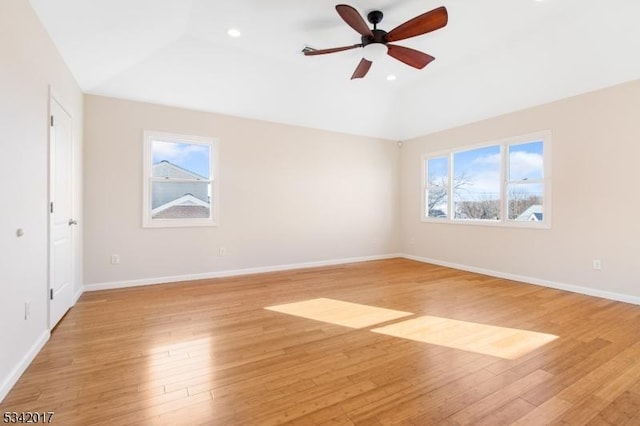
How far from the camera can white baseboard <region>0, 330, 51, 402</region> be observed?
5.75 ft

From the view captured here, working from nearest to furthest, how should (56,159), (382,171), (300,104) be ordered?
(56,159) < (300,104) < (382,171)

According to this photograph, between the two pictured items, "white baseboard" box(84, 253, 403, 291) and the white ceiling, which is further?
"white baseboard" box(84, 253, 403, 291)

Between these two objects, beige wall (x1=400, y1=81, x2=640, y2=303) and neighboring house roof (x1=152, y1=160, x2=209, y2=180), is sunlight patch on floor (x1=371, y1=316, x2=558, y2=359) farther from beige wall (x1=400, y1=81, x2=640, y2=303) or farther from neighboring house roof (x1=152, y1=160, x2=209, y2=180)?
neighboring house roof (x1=152, y1=160, x2=209, y2=180)

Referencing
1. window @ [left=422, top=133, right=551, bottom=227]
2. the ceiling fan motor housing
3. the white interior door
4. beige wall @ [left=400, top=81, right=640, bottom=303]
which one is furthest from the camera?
window @ [left=422, top=133, right=551, bottom=227]

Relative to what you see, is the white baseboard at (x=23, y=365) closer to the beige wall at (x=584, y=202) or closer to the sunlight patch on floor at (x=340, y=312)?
the sunlight patch on floor at (x=340, y=312)

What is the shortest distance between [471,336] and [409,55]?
2.82 metres

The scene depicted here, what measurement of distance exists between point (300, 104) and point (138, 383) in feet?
14.3

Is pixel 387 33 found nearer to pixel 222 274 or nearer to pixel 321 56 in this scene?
pixel 321 56

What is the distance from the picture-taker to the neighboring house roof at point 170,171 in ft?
14.4

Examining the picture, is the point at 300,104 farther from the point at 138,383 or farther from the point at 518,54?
the point at 138,383

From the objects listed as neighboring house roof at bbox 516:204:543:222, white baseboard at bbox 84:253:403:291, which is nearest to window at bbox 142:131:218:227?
white baseboard at bbox 84:253:403:291

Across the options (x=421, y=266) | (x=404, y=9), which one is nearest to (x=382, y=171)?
(x=421, y=266)

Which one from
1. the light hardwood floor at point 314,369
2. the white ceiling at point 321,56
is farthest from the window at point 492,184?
the light hardwood floor at point 314,369

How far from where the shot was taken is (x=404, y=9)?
9.81ft
